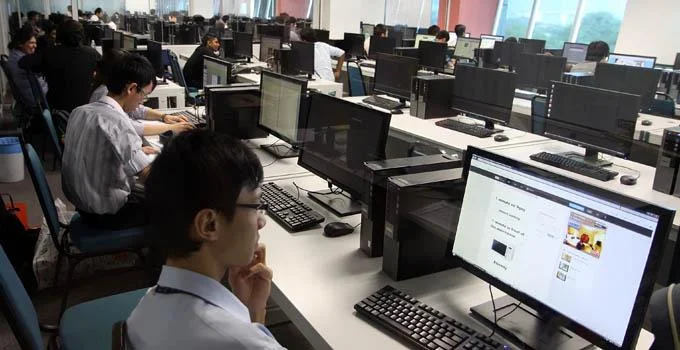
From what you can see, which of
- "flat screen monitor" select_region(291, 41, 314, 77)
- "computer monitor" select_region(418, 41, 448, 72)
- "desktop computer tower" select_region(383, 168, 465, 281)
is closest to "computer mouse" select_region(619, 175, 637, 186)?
"desktop computer tower" select_region(383, 168, 465, 281)

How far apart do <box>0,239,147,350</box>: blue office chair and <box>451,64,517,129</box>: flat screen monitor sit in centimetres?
266

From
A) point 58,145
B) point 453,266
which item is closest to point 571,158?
point 453,266

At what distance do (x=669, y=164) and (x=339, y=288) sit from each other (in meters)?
1.95

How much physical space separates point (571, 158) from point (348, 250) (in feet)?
6.51

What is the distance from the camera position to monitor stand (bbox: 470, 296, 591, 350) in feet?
4.22

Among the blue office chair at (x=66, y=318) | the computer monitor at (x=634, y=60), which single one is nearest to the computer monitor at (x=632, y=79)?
the computer monitor at (x=634, y=60)

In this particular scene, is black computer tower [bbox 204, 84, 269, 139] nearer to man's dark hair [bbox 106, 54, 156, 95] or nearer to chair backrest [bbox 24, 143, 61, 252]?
man's dark hair [bbox 106, 54, 156, 95]

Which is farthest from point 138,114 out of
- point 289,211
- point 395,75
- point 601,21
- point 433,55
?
point 601,21

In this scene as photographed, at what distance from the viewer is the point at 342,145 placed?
2135mm

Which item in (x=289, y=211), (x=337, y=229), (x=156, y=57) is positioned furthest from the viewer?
(x=156, y=57)

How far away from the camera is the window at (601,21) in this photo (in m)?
9.46

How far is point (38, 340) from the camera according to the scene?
1.43m

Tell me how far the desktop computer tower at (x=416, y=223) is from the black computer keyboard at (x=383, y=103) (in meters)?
2.91

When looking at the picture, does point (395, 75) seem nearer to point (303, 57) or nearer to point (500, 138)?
point (500, 138)
